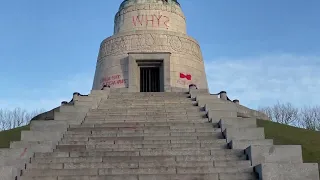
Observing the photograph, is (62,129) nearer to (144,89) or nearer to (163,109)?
(163,109)

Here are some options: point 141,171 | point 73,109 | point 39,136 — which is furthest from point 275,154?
point 73,109

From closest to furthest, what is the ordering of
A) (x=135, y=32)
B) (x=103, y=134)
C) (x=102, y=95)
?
(x=103, y=134) < (x=102, y=95) < (x=135, y=32)

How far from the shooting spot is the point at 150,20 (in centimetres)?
2319

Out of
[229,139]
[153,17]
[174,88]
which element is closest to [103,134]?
[229,139]

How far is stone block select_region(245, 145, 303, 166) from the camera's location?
8.34 metres

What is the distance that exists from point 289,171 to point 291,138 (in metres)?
9.40

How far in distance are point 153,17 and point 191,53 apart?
3.04 metres

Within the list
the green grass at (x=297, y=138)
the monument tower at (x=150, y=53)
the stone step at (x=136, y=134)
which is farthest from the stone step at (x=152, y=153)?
the monument tower at (x=150, y=53)

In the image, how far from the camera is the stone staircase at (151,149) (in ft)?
26.2

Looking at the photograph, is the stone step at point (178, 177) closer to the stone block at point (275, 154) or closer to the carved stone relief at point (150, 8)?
the stone block at point (275, 154)

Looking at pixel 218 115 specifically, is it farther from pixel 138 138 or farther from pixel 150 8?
pixel 150 8

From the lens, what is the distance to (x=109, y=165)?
847cm

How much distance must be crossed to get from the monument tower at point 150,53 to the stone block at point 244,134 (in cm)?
1121

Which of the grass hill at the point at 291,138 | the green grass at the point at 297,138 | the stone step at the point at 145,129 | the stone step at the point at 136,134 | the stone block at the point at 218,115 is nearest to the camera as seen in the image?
the stone step at the point at 136,134
